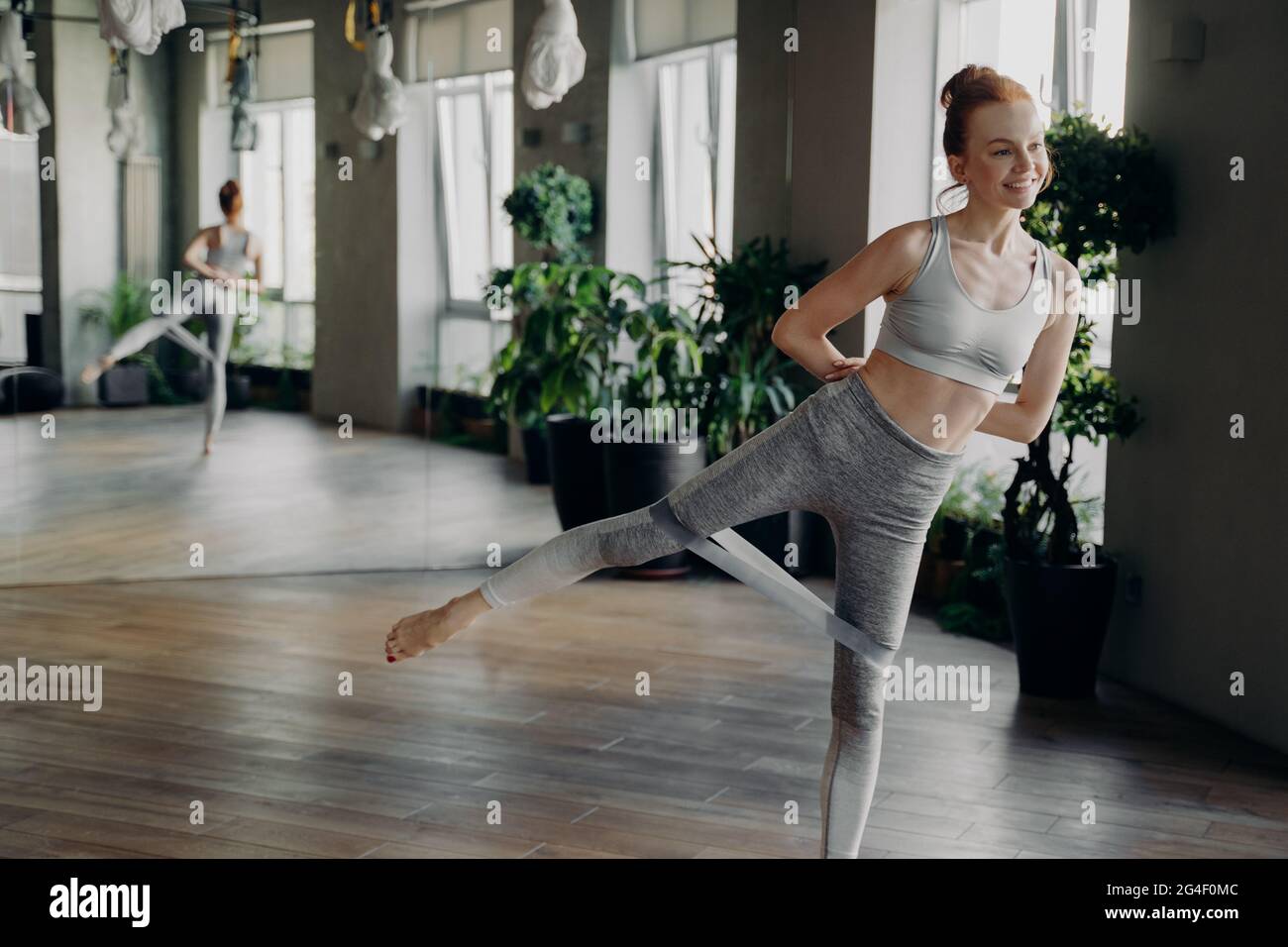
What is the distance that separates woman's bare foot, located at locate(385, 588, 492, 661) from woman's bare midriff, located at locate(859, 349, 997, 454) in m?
0.82

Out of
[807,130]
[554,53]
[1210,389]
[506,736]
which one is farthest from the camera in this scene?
[807,130]

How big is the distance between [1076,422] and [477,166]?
291 cm

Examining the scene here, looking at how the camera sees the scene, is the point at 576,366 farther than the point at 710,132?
No

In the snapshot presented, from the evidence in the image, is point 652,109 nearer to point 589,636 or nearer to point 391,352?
point 391,352

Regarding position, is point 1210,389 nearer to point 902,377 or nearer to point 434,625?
point 902,377

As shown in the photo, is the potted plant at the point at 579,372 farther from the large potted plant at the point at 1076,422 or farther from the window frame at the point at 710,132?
the large potted plant at the point at 1076,422

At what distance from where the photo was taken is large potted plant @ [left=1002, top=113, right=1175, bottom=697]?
170 inches

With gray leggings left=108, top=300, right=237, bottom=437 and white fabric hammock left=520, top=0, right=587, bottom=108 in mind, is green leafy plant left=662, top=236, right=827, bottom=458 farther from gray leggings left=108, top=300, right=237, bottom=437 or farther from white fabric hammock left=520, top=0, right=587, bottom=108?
gray leggings left=108, top=300, right=237, bottom=437

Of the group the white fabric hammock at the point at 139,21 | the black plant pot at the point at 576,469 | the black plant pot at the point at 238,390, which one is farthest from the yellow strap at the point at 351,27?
the black plant pot at the point at 576,469

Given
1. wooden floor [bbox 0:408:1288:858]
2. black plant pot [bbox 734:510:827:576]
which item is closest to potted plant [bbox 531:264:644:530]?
wooden floor [bbox 0:408:1288:858]

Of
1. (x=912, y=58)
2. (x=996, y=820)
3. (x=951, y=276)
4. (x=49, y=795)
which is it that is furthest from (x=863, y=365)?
(x=912, y=58)

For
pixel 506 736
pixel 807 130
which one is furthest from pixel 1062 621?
pixel 807 130

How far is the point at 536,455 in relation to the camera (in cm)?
661

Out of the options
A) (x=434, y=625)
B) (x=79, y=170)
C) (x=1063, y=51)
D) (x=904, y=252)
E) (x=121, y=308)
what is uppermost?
(x=1063, y=51)
